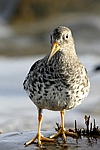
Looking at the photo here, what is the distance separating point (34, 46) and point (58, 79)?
487 inches

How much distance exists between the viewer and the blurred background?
12.3m

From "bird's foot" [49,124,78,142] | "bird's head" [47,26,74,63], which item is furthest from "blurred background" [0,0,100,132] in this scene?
"bird's head" [47,26,74,63]

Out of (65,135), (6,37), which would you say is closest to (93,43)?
(6,37)

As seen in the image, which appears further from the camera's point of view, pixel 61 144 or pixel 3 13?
pixel 3 13

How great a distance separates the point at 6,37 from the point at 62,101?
13.9m

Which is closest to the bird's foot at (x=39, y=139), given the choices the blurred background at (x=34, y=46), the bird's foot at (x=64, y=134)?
the bird's foot at (x=64, y=134)

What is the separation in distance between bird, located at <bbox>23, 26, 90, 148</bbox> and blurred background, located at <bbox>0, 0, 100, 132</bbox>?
158 inches

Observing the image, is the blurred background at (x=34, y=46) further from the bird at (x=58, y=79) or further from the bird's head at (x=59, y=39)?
the bird's head at (x=59, y=39)

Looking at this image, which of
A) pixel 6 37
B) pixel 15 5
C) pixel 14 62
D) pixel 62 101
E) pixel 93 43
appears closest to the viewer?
pixel 62 101

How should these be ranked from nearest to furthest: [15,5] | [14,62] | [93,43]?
[14,62] → [93,43] → [15,5]

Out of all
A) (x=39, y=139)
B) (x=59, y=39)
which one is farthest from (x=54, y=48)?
(x=39, y=139)

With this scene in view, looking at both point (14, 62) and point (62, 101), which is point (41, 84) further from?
point (14, 62)

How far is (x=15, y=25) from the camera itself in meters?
22.1

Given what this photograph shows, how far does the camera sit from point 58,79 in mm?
7285
